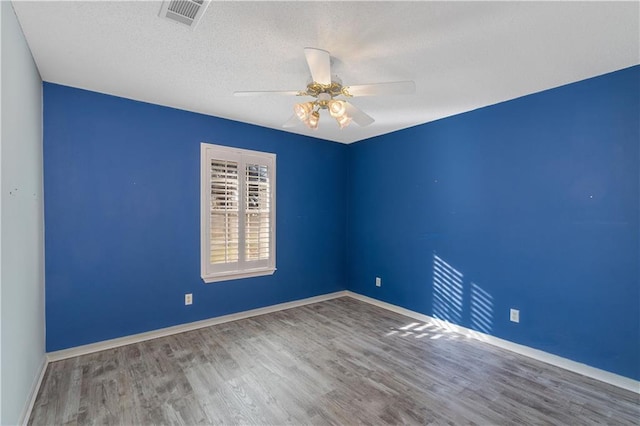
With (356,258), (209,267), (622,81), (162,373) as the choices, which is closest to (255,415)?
(162,373)

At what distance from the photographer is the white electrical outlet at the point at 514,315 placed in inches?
115

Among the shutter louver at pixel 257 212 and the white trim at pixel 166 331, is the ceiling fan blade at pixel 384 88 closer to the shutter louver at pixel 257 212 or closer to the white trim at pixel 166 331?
the shutter louver at pixel 257 212

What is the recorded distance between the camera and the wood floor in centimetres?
199

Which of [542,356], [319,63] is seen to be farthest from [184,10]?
[542,356]

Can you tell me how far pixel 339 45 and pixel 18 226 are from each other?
2.26m

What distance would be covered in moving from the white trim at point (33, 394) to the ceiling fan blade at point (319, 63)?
2.73 m

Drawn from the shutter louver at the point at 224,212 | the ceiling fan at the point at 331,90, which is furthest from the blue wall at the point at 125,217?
the ceiling fan at the point at 331,90

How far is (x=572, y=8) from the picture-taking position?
165 centimetres

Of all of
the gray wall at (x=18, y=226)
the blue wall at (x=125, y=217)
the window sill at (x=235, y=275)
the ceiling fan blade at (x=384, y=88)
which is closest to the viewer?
the gray wall at (x=18, y=226)

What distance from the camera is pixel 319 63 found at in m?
1.80

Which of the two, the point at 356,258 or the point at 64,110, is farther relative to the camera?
the point at 356,258

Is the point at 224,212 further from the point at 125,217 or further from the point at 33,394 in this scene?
the point at 33,394

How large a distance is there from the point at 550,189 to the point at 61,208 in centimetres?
442

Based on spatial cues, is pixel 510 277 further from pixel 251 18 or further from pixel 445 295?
pixel 251 18
